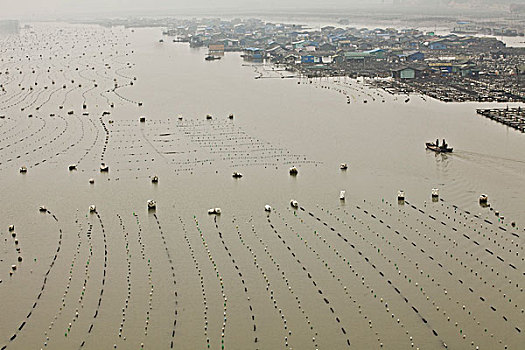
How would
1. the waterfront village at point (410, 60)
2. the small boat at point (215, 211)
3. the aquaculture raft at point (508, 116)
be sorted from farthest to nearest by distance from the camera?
the waterfront village at point (410, 60)
the aquaculture raft at point (508, 116)
the small boat at point (215, 211)

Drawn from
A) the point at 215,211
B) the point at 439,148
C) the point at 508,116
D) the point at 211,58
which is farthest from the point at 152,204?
the point at 211,58

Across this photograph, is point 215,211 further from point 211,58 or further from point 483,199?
point 211,58

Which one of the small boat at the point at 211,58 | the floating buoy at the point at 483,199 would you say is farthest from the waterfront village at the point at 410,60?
the floating buoy at the point at 483,199

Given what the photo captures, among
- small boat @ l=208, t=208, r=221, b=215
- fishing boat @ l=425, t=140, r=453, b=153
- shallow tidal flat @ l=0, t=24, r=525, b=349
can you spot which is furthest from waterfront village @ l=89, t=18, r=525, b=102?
small boat @ l=208, t=208, r=221, b=215

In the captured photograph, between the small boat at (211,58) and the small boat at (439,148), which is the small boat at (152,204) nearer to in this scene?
the small boat at (439,148)

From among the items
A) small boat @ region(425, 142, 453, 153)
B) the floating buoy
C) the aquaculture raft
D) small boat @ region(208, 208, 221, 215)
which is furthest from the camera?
the aquaculture raft

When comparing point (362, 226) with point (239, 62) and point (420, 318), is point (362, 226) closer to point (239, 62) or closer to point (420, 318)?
point (420, 318)

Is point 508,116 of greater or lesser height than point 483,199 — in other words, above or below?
above

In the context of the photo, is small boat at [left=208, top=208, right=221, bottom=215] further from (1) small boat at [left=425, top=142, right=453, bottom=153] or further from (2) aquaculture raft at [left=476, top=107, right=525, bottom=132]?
(2) aquaculture raft at [left=476, top=107, right=525, bottom=132]
